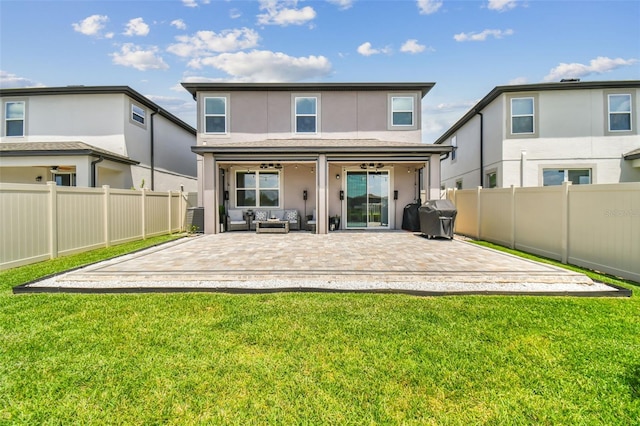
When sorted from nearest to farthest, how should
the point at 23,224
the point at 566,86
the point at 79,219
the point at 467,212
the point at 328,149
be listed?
the point at 23,224
the point at 79,219
the point at 328,149
the point at 467,212
the point at 566,86

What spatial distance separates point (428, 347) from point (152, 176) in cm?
1695

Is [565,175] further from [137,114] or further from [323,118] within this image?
[137,114]

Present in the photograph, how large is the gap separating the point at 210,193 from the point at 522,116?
47.0 ft

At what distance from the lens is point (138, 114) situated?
51.0ft

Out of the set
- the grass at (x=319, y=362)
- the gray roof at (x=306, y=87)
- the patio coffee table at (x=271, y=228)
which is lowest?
the grass at (x=319, y=362)

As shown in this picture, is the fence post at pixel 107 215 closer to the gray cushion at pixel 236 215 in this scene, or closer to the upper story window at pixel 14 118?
the gray cushion at pixel 236 215

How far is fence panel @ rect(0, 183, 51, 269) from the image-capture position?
6.46 meters

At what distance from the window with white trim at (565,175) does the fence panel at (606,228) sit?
28.0 feet

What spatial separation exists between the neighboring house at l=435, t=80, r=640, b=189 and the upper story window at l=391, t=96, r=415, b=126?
4125mm

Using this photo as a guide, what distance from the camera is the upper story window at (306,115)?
549 inches

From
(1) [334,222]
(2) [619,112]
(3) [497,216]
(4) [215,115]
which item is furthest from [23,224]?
(2) [619,112]

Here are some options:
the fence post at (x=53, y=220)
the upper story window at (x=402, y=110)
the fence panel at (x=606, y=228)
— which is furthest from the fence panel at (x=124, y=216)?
the fence panel at (x=606, y=228)

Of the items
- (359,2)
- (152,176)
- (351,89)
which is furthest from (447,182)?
(152,176)

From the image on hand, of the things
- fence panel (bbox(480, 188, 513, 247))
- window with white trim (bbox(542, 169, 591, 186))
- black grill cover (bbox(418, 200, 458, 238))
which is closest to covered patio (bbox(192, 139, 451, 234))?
black grill cover (bbox(418, 200, 458, 238))
